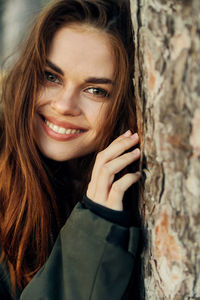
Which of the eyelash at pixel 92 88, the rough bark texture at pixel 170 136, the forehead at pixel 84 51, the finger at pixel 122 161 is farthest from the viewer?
the eyelash at pixel 92 88

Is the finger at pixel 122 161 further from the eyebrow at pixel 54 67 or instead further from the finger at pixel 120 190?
the eyebrow at pixel 54 67

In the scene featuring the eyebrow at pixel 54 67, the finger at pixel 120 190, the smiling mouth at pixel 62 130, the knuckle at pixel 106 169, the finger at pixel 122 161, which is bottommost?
the finger at pixel 120 190

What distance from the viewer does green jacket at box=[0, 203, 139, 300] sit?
51.5 inches

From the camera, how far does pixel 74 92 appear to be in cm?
181

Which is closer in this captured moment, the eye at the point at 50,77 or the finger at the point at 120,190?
the finger at the point at 120,190

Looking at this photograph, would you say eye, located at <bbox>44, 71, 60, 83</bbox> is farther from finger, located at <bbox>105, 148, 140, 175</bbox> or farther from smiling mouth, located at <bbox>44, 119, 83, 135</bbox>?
finger, located at <bbox>105, 148, 140, 175</bbox>

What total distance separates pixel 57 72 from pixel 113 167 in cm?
61

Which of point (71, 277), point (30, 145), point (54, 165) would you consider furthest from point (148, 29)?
Answer: point (54, 165)

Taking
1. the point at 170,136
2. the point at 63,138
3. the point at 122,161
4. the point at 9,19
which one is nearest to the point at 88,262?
the point at 122,161

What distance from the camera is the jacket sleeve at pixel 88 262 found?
1.31m

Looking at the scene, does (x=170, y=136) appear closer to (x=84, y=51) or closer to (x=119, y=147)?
(x=119, y=147)

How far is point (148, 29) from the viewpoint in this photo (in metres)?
1.04

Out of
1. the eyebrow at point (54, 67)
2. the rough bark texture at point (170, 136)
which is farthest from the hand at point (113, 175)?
the eyebrow at point (54, 67)

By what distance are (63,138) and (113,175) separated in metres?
0.57
